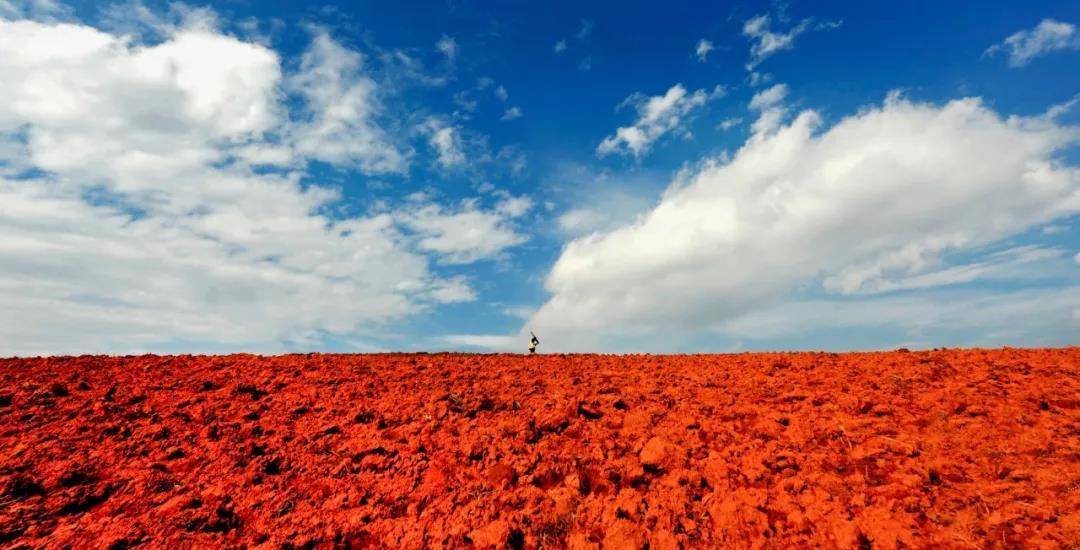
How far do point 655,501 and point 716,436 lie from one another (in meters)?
2.09

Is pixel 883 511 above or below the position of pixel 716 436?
below

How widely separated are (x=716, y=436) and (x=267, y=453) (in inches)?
298

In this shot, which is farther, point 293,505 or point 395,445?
point 395,445

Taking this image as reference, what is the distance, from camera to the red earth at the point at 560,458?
731cm

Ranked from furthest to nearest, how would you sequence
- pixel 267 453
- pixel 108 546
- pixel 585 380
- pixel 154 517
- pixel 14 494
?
1. pixel 585 380
2. pixel 267 453
3. pixel 14 494
4. pixel 154 517
5. pixel 108 546

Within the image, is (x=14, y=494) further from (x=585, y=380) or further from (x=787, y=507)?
(x=787, y=507)

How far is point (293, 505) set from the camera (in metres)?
7.93

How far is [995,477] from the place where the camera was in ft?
25.7

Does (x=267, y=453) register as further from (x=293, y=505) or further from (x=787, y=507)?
(x=787, y=507)

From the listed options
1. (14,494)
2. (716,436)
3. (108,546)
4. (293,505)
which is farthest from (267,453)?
(716,436)

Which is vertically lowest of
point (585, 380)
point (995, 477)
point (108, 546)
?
point (108, 546)

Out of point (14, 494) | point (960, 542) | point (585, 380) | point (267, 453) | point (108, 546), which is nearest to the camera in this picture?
point (960, 542)

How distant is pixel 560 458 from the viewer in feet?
28.7

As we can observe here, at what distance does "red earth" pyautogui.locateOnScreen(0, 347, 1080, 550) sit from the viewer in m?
7.31
